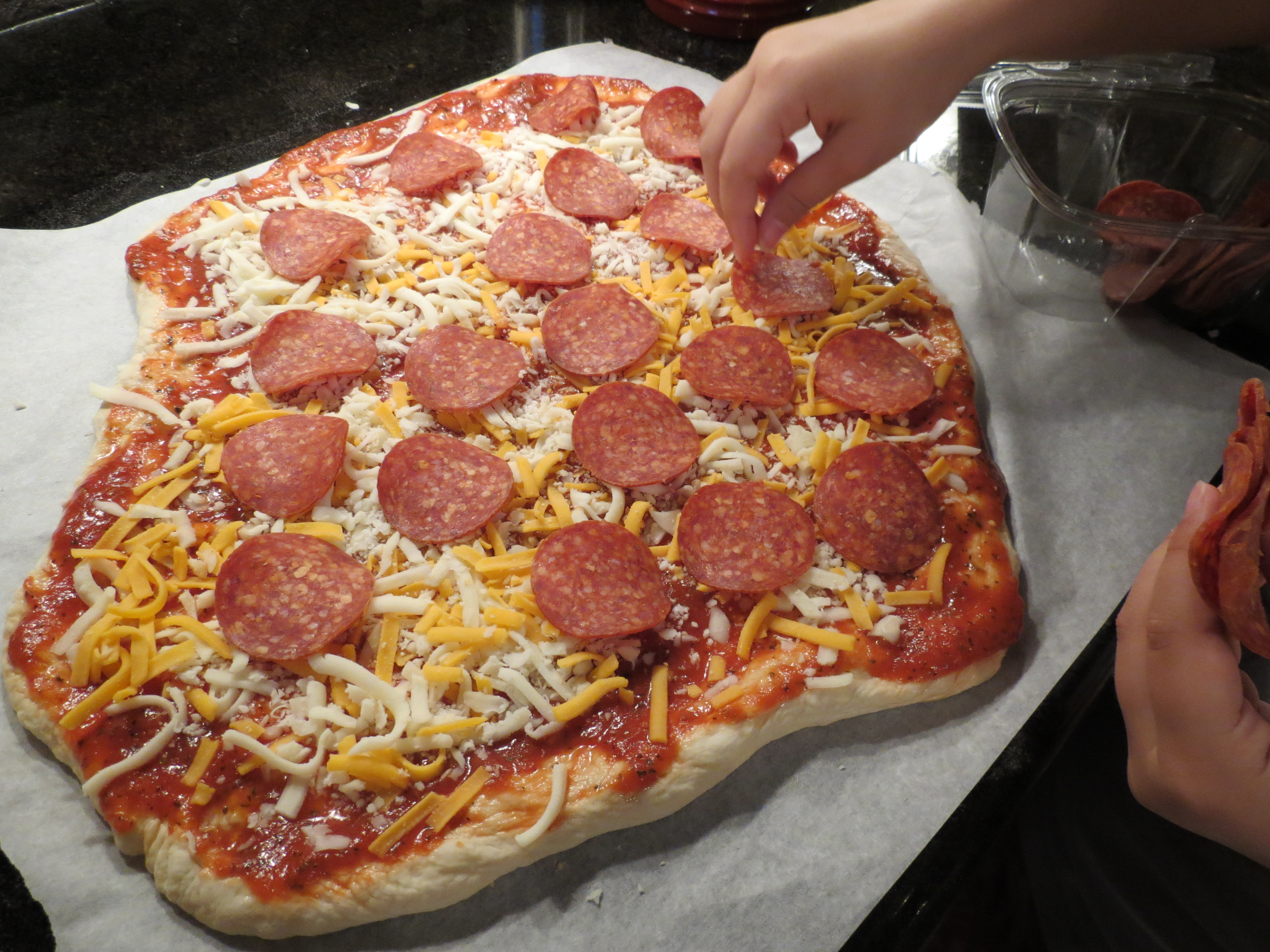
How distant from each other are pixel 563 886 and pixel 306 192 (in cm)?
205

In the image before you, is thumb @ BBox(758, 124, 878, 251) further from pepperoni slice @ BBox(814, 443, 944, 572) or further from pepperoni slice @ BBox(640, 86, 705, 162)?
pepperoni slice @ BBox(640, 86, 705, 162)

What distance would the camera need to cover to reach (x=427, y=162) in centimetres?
246

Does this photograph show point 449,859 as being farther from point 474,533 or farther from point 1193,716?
point 1193,716

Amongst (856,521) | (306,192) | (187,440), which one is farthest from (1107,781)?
(306,192)

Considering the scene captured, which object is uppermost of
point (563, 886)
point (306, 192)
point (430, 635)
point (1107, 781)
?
point (306, 192)

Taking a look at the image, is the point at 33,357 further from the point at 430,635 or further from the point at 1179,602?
the point at 1179,602

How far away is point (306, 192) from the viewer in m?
2.43

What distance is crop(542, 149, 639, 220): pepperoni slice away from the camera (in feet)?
8.00

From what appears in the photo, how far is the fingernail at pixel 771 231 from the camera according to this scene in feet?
6.26

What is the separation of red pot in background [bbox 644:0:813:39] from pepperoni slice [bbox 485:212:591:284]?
1.60 m

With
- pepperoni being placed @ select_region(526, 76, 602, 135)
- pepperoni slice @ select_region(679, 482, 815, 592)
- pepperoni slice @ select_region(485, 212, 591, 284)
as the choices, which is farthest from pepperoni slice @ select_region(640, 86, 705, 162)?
pepperoni slice @ select_region(679, 482, 815, 592)

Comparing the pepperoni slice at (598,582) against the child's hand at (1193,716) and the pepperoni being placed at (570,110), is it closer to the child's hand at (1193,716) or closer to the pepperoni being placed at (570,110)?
the child's hand at (1193,716)

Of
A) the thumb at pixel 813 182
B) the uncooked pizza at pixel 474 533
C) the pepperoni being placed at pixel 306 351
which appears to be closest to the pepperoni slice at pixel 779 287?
the uncooked pizza at pixel 474 533

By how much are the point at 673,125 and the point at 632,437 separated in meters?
1.33
